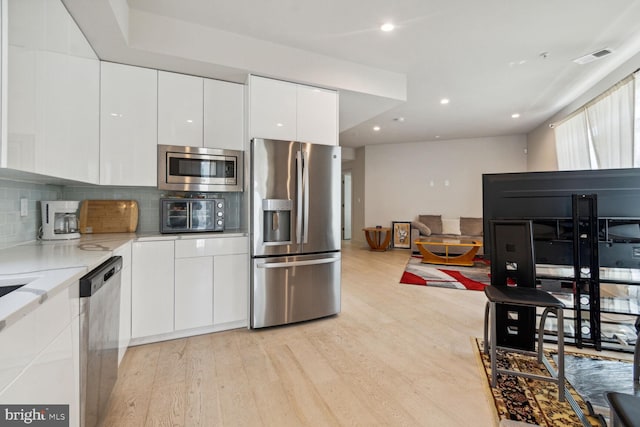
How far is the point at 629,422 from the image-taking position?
0.88 meters

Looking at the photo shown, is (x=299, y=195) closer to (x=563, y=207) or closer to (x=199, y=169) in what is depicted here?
(x=199, y=169)

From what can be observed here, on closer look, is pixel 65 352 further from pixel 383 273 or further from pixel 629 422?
pixel 383 273

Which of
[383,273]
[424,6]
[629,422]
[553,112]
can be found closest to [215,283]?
[629,422]

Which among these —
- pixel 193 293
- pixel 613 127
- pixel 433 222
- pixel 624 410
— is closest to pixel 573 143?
pixel 613 127

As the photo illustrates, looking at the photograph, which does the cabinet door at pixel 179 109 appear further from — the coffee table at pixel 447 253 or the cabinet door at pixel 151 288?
the coffee table at pixel 447 253

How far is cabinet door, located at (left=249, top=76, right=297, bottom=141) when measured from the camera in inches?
112

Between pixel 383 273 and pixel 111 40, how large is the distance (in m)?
4.69

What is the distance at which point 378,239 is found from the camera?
25.2 feet

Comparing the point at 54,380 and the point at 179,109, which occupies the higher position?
the point at 179,109

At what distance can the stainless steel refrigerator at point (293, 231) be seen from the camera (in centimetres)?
280

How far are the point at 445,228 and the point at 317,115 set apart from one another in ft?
17.8

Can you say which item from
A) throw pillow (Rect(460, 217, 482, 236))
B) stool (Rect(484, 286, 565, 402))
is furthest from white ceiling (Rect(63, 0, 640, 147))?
throw pillow (Rect(460, 217, 482, 236))

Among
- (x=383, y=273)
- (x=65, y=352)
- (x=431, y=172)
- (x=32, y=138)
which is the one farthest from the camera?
(x=431, y=172)

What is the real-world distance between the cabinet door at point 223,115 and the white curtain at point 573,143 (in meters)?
4.91
